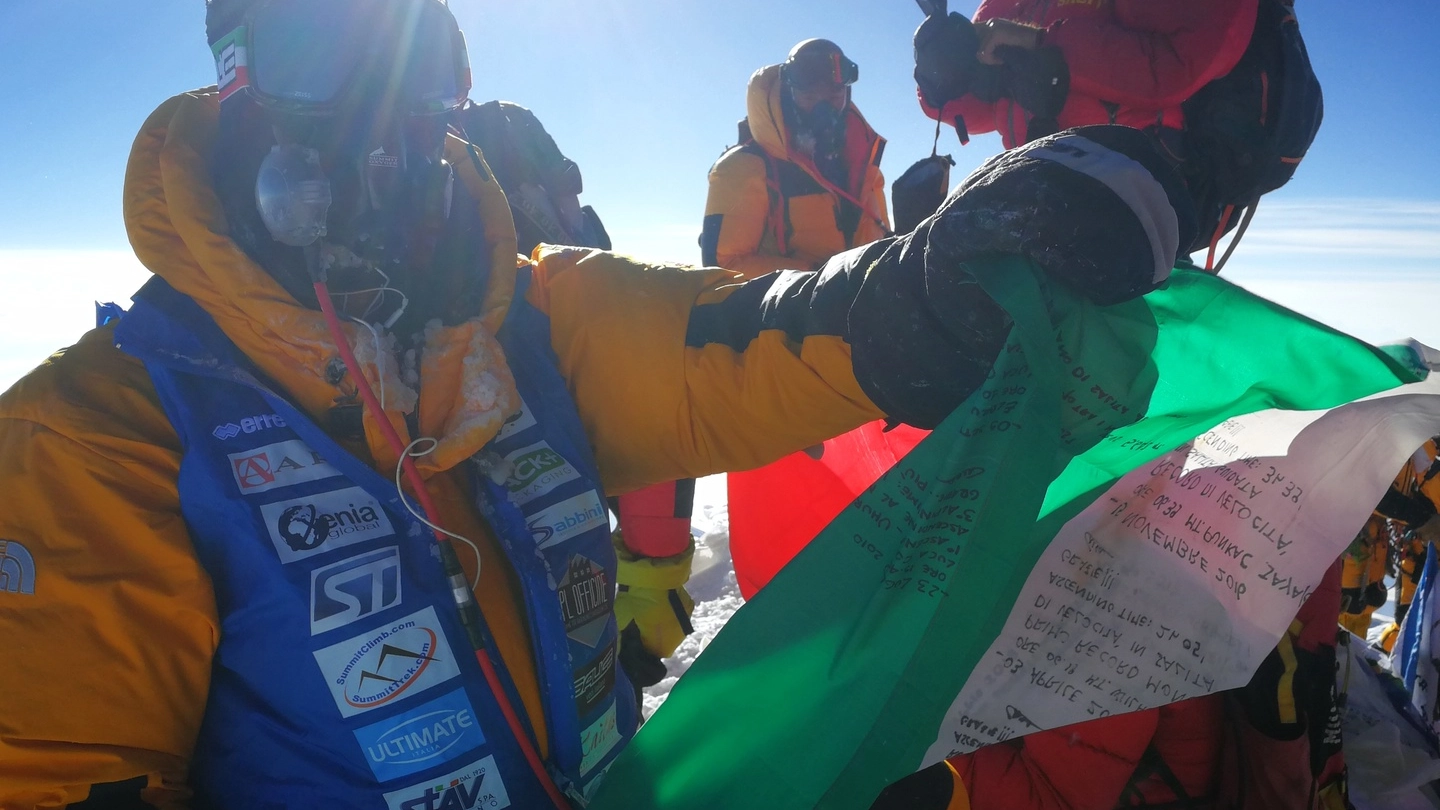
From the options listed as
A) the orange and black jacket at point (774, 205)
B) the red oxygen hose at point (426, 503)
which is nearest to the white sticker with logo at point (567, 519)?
the red oxygen hose at point (426, 503)

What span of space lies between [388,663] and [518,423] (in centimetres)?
44

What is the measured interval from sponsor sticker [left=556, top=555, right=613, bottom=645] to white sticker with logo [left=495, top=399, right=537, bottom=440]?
0.25 meters

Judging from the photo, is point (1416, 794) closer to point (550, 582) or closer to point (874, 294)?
point (874, 294)

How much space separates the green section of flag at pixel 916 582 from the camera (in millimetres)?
986

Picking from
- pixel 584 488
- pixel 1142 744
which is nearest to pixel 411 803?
pixel 584 488

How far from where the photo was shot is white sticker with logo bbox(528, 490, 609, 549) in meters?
1.26

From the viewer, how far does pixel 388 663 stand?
3.67ft

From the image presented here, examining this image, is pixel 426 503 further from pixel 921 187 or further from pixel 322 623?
pixel 921 187

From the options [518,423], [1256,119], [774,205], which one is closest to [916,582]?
[518,423]

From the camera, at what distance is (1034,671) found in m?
1.33

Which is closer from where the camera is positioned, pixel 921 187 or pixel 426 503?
pixel 426 503

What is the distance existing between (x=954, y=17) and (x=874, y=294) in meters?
1.76

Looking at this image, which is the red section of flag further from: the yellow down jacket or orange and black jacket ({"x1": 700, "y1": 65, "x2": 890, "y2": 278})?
orange and black jacket ({"x1": 700, "y1": 65, "x2": 890, "y2": 278})

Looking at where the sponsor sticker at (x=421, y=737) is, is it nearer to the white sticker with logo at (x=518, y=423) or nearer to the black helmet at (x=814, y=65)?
the white sticker with logo at (x=518, y=423)
